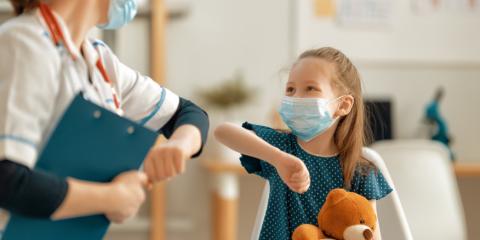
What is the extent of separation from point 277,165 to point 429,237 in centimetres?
137

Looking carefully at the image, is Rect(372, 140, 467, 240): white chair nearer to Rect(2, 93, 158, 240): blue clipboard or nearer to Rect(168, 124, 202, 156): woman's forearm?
Rect(168, 124, 202, 156): woman's forearm

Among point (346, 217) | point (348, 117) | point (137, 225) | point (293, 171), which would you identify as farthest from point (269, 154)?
point (137, 225)

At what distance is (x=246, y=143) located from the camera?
1.08 m

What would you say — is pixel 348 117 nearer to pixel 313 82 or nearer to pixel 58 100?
pixel 313 82

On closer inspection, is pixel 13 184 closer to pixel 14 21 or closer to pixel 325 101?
pixel 14 21

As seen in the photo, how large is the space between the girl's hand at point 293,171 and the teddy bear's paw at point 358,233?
113mm

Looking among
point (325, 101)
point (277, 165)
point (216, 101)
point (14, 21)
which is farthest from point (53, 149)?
point (216, 101)

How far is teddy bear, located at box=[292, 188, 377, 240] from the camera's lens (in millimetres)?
1040

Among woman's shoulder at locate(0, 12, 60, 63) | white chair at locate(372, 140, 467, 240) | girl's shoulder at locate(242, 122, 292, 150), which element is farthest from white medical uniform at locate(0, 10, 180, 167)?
white chair at locate(372, 140, 467, 240)

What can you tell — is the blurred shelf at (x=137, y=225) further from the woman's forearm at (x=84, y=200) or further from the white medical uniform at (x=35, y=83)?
the woman's forearm at (x=84, y=200)

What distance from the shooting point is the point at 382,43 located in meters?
3.32

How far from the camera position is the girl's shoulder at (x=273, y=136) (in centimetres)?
122

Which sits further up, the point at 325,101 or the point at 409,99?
the point at 325,101

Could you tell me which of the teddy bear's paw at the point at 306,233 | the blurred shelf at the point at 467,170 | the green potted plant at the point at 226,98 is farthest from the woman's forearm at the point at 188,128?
the blurred shelf at the point at 467,170
